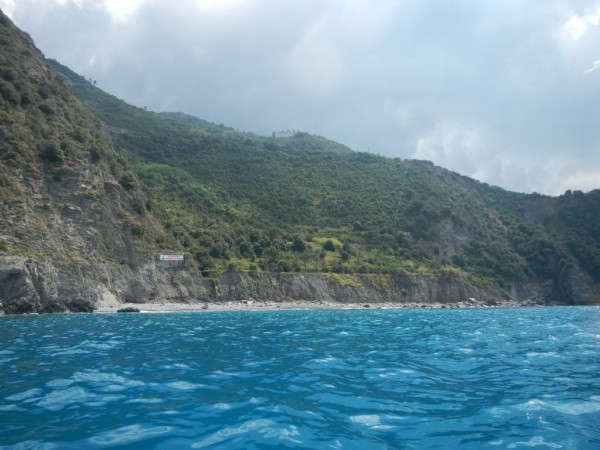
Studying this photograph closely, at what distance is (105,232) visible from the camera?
193ft

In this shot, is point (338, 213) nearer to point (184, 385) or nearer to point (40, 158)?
point (40, 158)

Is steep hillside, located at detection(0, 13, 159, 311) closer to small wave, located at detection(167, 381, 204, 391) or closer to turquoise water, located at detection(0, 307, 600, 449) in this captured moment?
turquoise water, located at detection(0, 307, 600, 449)

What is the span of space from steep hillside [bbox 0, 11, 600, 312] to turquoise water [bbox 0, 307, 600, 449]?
37.2 metres

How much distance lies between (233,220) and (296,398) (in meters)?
96.3

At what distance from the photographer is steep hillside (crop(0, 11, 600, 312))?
170 feet

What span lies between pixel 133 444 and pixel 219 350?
983cm

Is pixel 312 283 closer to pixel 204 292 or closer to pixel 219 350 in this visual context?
pixel 204 292

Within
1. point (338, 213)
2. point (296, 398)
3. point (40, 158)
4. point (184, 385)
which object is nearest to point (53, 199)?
point (40, 158)

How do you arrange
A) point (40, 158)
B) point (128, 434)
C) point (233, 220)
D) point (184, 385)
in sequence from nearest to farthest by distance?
1. point (128, 434)
2. point (184, 385)
3. point (40, 158)
4. point (233, 220)

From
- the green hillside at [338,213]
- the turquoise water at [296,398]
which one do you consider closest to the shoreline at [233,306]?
the green hillside at [338,213]

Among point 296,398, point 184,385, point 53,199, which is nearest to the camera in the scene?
point 296,398

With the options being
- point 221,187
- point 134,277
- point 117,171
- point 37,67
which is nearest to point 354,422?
point 134,277

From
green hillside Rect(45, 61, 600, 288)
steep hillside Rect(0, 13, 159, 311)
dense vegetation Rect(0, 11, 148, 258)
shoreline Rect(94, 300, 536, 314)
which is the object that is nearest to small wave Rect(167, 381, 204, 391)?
steep hillside Rect(0, 13, 159, 311)

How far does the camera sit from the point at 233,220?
104 meters
